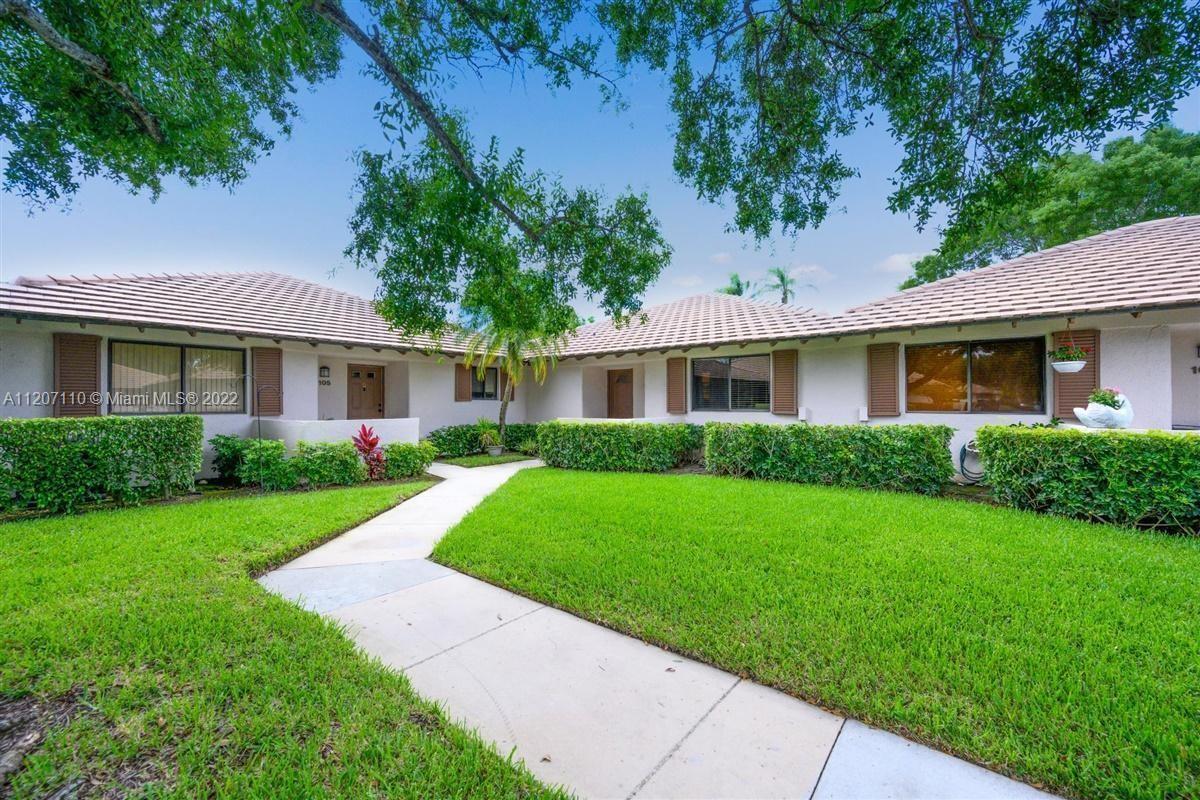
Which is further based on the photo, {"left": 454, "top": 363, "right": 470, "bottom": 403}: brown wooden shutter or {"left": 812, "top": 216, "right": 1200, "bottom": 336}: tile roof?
{"left": 454, "top": 363, "right": 470, "bottom": 403}: brown wooden shutter

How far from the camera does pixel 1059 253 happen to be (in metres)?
10.9

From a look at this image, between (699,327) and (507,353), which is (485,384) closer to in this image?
(507,353)

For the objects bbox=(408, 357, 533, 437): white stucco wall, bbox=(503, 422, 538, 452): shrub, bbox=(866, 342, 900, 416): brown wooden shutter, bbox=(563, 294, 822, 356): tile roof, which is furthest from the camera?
bbox=(503, 422, 538, 452): shrub

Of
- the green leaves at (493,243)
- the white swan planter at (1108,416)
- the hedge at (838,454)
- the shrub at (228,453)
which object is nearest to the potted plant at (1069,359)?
the white swan planter at (1108,416)

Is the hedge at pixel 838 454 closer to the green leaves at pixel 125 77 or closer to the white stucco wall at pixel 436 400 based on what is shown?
the white stucco wall at pixel 436 400

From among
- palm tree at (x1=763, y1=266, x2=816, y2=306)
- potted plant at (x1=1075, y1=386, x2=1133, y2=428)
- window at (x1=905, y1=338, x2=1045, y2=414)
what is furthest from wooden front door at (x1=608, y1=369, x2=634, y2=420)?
palm tree at (x1=763, y1=266, x2=816, y2=306)

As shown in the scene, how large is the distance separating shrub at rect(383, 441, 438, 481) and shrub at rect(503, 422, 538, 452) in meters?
5.10

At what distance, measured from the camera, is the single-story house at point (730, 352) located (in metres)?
8.35

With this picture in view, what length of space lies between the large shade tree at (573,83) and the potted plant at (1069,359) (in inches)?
212

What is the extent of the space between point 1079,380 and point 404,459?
43.9 ft

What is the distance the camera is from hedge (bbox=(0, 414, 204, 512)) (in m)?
6.59

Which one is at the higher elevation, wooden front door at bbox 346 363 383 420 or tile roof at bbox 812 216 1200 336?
tile roof at bbox 812 216 1200 336

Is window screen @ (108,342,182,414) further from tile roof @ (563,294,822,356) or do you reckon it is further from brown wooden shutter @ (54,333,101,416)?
tile roof @ (563,294,822,356)

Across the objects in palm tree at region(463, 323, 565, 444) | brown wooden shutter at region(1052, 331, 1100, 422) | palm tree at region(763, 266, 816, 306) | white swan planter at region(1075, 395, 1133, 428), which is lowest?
white swan planter at region(1075, 395, 1133, 428)
